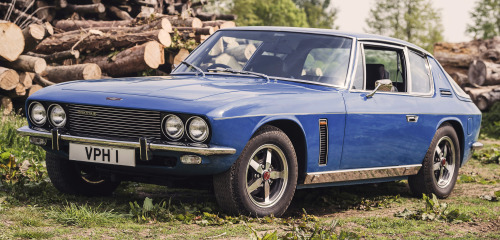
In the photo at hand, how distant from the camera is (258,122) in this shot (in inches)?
208

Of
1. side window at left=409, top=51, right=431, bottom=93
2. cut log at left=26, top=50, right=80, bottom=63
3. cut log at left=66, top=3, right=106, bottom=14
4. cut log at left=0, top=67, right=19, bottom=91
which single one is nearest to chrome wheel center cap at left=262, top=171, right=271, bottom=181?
side window at left=409, top=51, right=431, bottom=93

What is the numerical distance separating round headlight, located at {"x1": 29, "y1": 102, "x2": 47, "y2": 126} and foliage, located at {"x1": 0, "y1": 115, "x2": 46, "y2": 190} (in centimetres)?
75

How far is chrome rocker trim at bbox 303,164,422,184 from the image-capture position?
6003 mm

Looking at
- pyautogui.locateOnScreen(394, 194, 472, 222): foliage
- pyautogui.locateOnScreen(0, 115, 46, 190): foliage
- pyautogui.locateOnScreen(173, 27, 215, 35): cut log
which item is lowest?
pyautogui.locateOnScreen(394, 194, 472, 222): foliage

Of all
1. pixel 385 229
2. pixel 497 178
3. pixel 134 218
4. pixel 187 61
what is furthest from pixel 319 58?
pixel 497 178

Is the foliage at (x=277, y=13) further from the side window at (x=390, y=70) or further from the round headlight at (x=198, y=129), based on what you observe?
the round headlight at (x=198, y=129)

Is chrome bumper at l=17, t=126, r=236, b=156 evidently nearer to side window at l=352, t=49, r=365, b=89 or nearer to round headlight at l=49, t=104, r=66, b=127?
round headlight at l=49, t=104, r=66, b=127

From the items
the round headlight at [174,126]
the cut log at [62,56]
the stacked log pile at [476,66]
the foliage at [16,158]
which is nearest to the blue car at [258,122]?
the round headlight at [174,126]

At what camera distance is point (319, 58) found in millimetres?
6555

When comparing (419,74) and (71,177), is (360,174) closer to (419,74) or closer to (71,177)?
(419,74)

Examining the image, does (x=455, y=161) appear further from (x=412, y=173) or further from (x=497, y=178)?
(x=497, y=178)

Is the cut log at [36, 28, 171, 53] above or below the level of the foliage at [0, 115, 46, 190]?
above

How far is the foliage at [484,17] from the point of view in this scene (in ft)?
168

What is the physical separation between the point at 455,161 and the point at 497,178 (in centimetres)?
147
